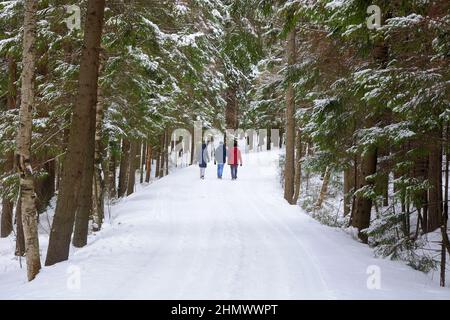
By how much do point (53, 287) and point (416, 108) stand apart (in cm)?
630

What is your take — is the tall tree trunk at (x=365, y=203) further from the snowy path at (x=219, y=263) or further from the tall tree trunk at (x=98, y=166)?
the tall tree trunk at (x=98, y=166)

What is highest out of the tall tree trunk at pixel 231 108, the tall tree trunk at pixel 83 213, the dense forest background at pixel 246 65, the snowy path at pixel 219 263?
the tall tree trunk at pixel 231 108

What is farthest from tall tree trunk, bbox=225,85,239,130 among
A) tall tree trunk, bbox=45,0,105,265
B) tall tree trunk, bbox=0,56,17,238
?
tall tree trunk, bbox=45,0,105,265

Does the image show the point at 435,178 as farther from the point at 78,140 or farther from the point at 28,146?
the point at 28,146

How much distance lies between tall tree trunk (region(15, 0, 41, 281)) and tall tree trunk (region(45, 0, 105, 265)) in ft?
1.25

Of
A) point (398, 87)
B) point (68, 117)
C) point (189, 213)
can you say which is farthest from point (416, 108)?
point (68, 117)

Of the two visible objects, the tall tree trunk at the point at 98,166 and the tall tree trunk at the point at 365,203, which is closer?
the tall tree trunk at the point at 365,203

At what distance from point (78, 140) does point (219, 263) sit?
3.48m

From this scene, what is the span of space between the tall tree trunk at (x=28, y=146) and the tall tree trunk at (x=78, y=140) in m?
0.38

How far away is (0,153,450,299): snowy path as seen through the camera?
6.21m

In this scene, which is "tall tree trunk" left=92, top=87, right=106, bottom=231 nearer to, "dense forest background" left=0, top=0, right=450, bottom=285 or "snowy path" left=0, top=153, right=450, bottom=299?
"dense forest background" left=0, top=0, right=450, bottom=285

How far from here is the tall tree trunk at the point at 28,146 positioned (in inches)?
306

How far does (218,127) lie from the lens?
34.3m

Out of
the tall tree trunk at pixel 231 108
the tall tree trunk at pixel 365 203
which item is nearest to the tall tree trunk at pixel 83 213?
the tall tree trunk at pixel 365 203
